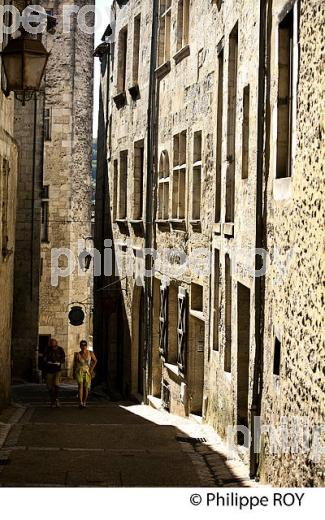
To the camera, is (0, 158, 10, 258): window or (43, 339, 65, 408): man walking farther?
(43, 339, 65, 408): man walking

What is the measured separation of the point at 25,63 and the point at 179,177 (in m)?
5.50

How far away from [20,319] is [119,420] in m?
12.2

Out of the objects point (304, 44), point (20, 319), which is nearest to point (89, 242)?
point (20, 319)

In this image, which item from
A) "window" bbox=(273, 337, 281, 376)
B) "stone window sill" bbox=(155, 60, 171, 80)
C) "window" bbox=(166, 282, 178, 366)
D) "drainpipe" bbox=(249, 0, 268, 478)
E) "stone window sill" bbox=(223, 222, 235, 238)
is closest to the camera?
"window" bbox=(273, 337, 281, 376)

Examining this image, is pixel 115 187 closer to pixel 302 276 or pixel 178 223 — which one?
pixel 178 223

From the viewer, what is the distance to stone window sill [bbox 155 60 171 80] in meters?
17.4

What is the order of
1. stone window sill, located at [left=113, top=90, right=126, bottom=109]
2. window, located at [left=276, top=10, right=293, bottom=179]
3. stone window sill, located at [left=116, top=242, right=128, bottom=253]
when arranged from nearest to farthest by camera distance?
window, located at [left=276, top=10, right=293, bottom=179], stone window sill, located at [left=116, top=242, right=128, bottom=253], stone window sill, located at [left=113, top=90, right=126, bottom=109]

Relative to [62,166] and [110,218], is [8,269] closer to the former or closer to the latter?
[110,218]

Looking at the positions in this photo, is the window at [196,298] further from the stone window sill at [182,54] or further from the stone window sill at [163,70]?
the stone window sill at [163,70]

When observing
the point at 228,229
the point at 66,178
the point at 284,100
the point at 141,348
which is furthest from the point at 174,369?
the point at 66,178

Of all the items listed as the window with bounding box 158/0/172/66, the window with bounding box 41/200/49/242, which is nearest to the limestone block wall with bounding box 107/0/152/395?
the window with bounding box 158/0/172/66

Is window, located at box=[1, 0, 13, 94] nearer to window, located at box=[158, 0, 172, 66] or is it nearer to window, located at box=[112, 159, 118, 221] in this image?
window, located at box=[158, 0, 172, 66]

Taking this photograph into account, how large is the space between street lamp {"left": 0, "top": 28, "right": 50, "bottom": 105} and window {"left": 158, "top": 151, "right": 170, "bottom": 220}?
6081 millimetres

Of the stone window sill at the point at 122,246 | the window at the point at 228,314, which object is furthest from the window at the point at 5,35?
the stone window sill at the point at 122,246
